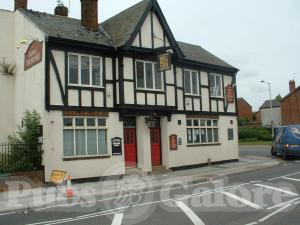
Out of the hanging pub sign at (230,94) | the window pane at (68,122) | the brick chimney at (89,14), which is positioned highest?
the brick chimney at (89,14)

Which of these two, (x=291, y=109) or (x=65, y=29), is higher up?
(x=65, y=29)

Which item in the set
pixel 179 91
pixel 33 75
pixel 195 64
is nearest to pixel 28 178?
pixel 33 75

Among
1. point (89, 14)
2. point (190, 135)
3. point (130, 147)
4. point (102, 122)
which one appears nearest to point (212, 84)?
point (190, 135)

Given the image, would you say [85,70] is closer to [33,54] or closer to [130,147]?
[33,54]

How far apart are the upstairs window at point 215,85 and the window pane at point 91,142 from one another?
9289mm

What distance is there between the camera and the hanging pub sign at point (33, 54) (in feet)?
61.8

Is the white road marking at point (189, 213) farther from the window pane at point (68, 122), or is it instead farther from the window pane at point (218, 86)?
the window pane at point (218, 86)

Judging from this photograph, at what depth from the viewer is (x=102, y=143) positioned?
20000 millimetres

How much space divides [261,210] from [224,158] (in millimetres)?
16061

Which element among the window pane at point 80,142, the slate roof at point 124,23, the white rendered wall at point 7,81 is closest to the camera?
the window pane at point 80,142

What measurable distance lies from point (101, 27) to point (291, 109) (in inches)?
1861

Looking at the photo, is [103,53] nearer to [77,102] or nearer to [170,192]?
[77,102]

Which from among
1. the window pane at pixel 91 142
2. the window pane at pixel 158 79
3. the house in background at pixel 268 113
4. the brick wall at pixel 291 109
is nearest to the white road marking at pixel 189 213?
the window pane at pixel 91 142

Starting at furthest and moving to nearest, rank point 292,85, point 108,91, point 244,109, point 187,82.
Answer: point 244,109, point 292,85, point 187,82, point 108,91
